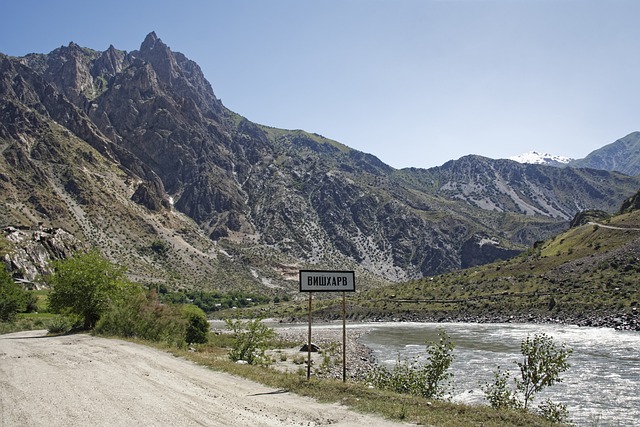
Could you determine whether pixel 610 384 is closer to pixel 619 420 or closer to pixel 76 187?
pixel 619 420

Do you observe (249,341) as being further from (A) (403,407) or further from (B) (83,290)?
(B) (83,290)

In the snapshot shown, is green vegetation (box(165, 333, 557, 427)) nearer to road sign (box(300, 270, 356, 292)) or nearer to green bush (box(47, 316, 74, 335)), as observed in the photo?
road sign (box(300, 270, 356, 292))

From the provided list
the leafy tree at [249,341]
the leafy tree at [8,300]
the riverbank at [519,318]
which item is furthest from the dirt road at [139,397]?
the riverbank at [519,318]

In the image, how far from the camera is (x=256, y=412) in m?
11.5

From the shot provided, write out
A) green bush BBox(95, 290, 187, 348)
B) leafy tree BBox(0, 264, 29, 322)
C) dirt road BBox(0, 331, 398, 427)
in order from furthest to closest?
leafy tree BBox(0, 264, 29, 322)
green bush BBox(95, 290, 187, 348)
dirt road BBox(0, 331, 398, 427)

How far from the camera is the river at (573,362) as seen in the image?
21.0 m

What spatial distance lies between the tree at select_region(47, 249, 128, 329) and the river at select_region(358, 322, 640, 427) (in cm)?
2126

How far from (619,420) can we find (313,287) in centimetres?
1458

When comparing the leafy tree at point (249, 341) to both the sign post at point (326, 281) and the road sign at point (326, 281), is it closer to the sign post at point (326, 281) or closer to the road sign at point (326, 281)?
the sign post at point (326, 281)

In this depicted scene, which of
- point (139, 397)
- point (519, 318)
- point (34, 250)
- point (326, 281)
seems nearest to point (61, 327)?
point (139, 397)

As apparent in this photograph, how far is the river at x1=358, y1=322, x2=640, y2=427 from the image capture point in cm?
2100

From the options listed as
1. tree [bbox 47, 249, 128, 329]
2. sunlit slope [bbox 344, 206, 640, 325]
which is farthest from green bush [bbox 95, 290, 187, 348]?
sunlit slope [bbox 344, 206, 640, 325]

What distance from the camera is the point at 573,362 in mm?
33125

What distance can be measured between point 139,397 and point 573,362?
1274 inches
